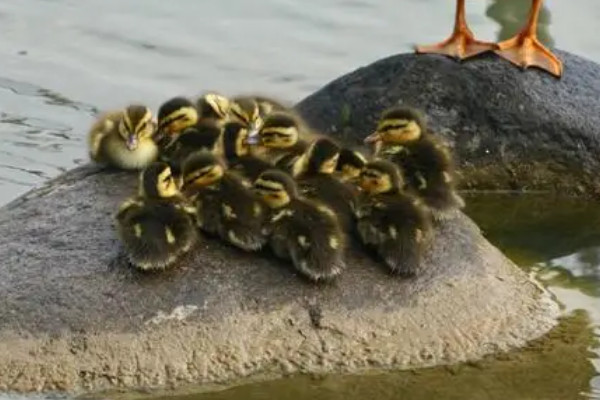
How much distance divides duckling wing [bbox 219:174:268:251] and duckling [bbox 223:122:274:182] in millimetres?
233

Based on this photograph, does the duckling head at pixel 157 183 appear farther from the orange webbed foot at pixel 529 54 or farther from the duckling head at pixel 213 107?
the orange webbed foot at pixel 529 54

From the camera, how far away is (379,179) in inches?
231

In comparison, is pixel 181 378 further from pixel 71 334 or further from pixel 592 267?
pixel 592 267

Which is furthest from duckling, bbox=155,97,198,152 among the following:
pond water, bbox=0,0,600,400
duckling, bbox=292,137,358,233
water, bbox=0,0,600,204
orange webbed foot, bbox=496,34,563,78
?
orange webbed foot, bbox=496,34,563,78

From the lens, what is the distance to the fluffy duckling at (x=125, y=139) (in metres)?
6.10

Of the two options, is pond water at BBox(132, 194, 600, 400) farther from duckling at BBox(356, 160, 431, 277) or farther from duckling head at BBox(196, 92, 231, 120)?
duckling head at BBox(196, 92, 231, 120)

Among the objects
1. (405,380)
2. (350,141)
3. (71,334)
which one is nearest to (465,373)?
(405,380)

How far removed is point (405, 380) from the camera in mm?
5617

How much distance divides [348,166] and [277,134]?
34 cm

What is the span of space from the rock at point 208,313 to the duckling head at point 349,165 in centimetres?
31

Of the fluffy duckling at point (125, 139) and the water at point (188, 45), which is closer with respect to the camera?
the fluffy duckling at point (125, 139)

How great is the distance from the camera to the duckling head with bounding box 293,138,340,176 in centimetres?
588

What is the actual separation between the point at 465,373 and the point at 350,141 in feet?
7.09

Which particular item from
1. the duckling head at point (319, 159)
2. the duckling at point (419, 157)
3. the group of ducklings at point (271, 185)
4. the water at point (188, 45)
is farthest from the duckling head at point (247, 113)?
the water at point (188, 45)
